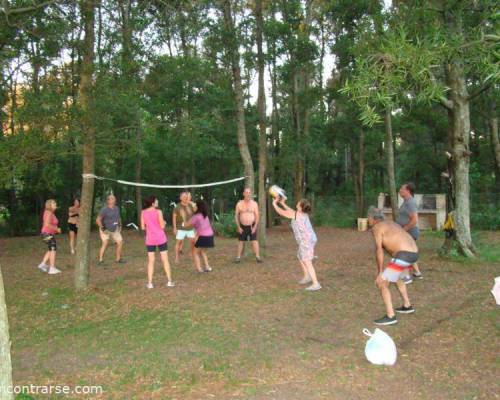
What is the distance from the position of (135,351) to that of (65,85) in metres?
4.70

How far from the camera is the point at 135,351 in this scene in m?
5.30

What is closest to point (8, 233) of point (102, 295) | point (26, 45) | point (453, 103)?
point (26, 45)

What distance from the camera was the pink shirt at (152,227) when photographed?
8273 mm

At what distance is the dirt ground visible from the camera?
4.31 metres

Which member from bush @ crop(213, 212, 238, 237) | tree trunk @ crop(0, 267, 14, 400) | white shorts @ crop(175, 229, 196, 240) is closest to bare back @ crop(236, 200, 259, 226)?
white shorts @ crop(175, 229, 196, 240)

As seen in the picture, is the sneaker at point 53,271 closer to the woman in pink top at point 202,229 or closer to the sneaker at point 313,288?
the woman in pink top at point 202,229

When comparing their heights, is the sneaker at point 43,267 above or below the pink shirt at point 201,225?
below

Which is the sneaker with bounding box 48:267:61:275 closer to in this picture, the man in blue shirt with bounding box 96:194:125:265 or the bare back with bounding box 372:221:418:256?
the man in blue shirt with bounding box 96:194:125:265

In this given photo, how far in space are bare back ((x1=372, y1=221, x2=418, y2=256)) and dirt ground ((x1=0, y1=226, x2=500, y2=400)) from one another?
0.99m

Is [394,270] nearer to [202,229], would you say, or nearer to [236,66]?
[202,229]

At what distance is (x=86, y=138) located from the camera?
25.8 feet

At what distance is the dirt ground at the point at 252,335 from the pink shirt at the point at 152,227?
0.85 metres

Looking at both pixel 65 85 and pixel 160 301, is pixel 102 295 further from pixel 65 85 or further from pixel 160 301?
pixel 65 85

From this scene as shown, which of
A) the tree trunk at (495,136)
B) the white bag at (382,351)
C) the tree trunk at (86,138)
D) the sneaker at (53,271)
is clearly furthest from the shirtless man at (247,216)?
the tree trunk at (495,136)
